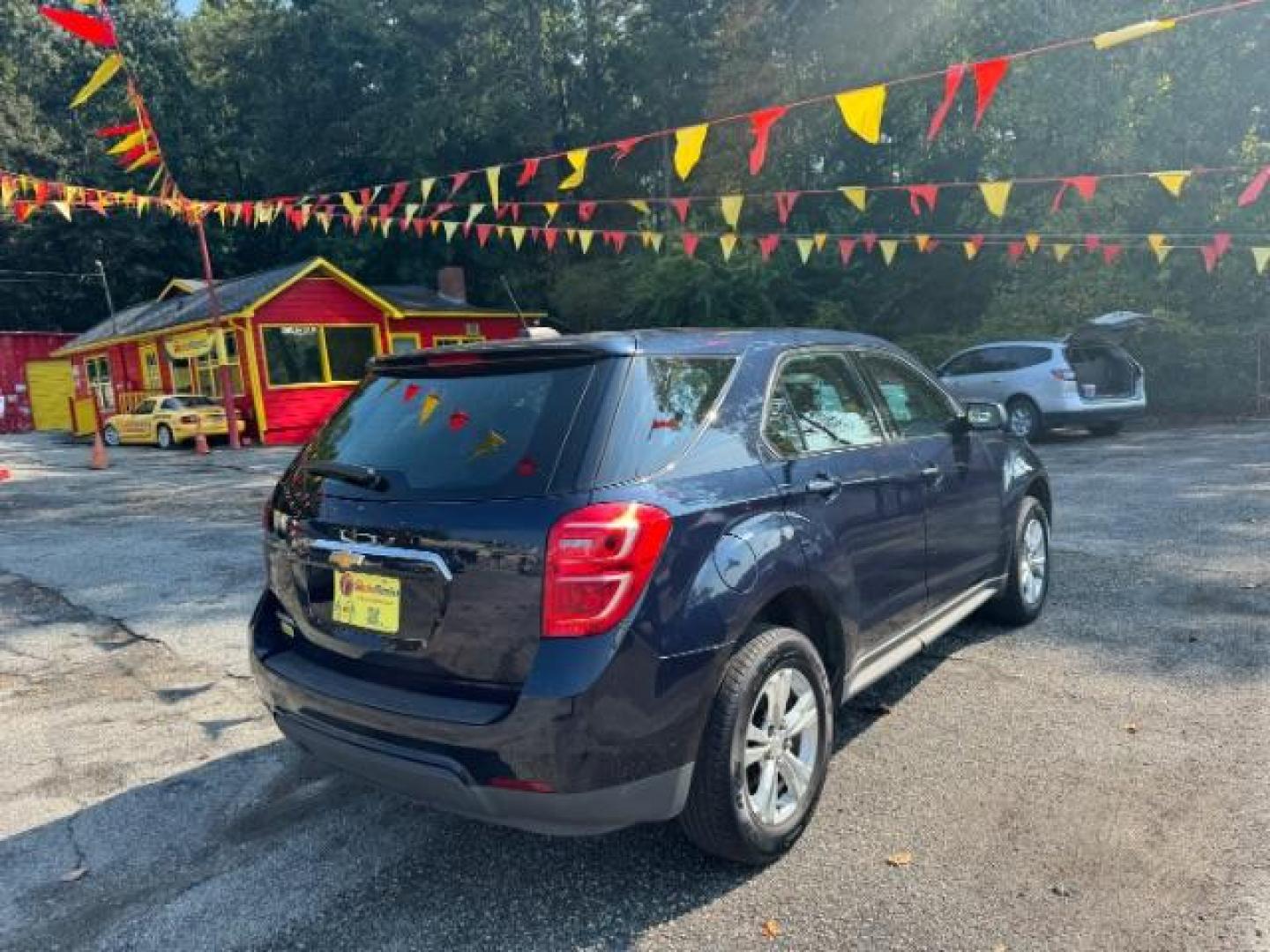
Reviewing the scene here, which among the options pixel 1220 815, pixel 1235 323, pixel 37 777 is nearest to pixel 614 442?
pixel 1220 815

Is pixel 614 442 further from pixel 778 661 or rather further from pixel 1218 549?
pixel 1218 549

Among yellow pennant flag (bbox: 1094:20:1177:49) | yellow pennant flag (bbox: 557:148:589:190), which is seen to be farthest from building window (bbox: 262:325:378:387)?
yellow pennant flag (bbox: 1094:20:1177:49)

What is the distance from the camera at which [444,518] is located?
2.61 meters

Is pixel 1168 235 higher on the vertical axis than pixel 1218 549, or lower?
higher

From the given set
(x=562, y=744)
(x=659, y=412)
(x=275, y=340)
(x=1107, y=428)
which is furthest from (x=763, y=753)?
(x=275, y=340)

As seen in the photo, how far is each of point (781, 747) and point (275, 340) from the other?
2152cm

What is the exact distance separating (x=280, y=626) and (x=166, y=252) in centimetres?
3906

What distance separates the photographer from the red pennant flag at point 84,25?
26.4ft

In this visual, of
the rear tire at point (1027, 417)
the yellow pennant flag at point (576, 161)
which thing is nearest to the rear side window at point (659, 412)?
the yellow pennant flag at point (576, 161)

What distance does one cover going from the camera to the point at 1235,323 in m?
16.7

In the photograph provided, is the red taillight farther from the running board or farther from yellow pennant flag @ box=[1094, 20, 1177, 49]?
yellow pennant flag @ box=[1094, 20, 1177, 49]

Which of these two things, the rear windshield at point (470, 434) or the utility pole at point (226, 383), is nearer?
the rear windshield at point (470, 434)

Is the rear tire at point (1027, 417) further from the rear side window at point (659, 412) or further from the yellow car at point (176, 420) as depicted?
the yellow car at point (176, 420)

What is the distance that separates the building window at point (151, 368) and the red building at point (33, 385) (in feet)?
27.4
